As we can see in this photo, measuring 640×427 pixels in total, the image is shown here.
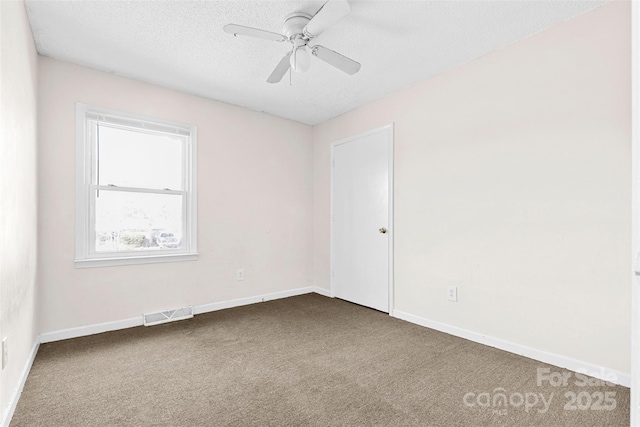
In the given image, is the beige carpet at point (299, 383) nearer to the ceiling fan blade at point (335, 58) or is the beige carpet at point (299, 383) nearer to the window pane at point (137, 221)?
the window pane at point (137, 221)

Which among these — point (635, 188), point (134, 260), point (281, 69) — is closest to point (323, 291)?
point (134, 260)

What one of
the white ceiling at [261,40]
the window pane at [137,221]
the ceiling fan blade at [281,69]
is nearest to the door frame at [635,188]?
the white ceiling at [261,40]

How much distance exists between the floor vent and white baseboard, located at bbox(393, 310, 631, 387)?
2380 mm

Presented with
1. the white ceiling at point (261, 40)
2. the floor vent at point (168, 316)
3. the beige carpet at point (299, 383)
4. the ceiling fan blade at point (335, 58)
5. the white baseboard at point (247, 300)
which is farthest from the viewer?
the white baseboard at point (247, 300)

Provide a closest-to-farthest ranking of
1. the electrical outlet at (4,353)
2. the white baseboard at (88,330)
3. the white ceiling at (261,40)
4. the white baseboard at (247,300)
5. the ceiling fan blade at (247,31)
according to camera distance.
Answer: the electrical outlet at (4,353) → the ceiling fan blade at (247,31) → the white ceiling at (261,40) → the white baseboard at (88,330) → the white baseboard at (247,300)

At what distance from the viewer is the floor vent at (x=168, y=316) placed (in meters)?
3.13

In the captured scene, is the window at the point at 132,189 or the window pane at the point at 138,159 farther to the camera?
the window pane at the point at 138,159

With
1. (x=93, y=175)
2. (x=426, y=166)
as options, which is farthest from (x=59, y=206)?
(x=426, y=166)

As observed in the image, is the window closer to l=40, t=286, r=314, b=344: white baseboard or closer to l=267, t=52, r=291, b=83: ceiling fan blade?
l=40, t=286, r=314, b=344: white baseboard

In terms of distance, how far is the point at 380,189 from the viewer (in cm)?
361

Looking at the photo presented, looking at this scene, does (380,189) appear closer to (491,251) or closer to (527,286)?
(491,251)

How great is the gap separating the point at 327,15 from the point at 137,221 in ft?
8.63

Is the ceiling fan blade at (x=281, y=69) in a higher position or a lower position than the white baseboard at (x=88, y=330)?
higher

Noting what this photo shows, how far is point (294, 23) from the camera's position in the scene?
7.08 feet
